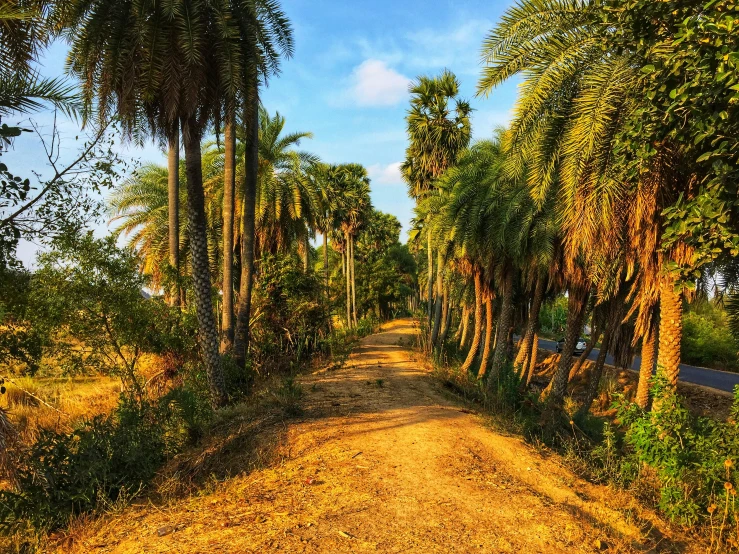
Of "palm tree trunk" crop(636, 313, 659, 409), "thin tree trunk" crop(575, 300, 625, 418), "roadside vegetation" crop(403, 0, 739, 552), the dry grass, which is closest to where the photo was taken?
"roadside vegetation" crop(403, 0, 739, 552)

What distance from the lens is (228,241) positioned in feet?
48.1

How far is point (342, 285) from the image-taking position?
2008 inches

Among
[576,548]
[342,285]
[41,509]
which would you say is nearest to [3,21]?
[41,509]

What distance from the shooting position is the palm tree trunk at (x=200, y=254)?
34.4 ft

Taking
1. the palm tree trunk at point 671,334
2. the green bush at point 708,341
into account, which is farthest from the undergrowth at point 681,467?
the green bush at point 708,341

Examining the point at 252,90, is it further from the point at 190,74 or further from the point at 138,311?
the point at 138,311

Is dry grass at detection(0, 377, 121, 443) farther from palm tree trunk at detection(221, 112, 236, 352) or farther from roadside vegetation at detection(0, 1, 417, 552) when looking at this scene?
palm tree trunk at detection(221, 112, 236, 352)

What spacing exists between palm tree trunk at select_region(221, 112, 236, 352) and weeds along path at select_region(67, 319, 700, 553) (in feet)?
21.2

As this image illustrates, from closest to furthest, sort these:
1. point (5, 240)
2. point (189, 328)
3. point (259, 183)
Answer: point (5, 240) < point (189, 328) < point (259, 183)

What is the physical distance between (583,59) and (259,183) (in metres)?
15.3

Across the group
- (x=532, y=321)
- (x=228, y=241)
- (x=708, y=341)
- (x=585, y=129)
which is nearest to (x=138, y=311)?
(x=228, y=241)

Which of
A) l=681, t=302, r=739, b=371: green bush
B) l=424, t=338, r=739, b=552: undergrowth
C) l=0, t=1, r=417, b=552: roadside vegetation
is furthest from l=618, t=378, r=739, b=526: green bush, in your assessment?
l=681, t=302, r=739, b=371: green bush

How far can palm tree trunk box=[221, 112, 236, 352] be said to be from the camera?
14352mm

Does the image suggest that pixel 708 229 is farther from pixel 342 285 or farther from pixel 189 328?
pixel 342 285
